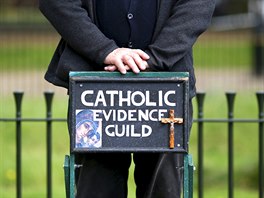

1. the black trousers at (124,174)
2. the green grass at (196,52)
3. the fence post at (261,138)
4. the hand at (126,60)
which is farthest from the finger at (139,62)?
the green grass at (196,52)

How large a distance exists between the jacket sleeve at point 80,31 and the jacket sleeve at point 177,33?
0.20m

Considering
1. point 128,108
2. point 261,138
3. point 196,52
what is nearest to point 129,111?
point 128,108

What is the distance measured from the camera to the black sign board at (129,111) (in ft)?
15.1

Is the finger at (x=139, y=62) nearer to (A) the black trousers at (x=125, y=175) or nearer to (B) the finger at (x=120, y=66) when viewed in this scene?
(B) the finger at (x=120, y=66)

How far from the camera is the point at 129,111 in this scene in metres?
4.62

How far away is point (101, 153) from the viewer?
473 centimetres

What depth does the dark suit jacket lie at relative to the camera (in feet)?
15.6

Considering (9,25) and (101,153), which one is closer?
(101,153)

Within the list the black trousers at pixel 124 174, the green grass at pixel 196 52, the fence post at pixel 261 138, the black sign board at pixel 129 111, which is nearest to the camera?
the black sign board at pixel 129 111

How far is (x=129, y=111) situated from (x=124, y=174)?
16.9 inches

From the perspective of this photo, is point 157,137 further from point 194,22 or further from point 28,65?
point 28,65

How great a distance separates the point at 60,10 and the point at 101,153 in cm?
69

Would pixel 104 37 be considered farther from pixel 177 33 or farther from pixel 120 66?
pixel 177 33

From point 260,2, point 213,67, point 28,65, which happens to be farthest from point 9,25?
point 260,2
